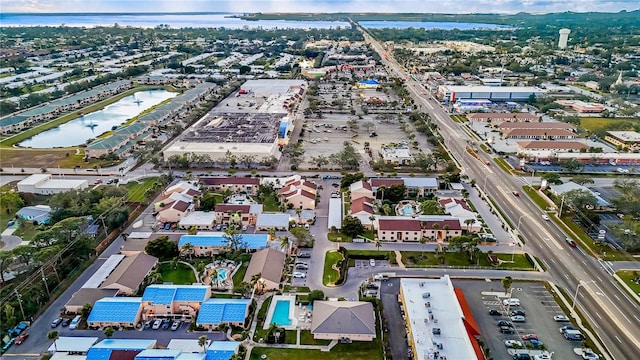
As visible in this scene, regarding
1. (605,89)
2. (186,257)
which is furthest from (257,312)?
(605,89)

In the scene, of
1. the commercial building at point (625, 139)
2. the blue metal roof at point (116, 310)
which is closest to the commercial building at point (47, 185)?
the blue metal roof at point (116, 310)

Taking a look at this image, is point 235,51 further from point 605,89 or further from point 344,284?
point 344,284

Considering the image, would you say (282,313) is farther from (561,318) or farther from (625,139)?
(625,139)

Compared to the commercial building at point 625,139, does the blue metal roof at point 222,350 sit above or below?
below

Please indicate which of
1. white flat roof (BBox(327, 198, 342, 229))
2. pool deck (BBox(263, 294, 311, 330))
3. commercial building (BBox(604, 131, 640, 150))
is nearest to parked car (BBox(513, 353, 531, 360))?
pool deck (BBox(263, 294, 311, 330))

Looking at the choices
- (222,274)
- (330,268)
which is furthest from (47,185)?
(330,268)

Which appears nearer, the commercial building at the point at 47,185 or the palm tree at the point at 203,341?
the palm tree at the point at 203,341

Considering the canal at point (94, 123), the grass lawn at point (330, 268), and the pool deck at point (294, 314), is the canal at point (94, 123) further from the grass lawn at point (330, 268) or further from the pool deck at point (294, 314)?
the pool deck at point (294, 314)
